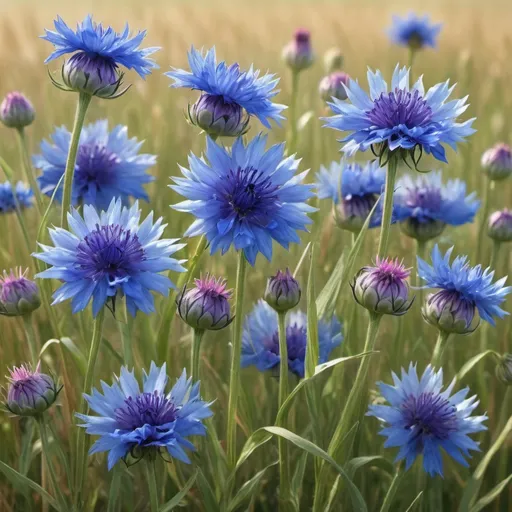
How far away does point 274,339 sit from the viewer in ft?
3.98

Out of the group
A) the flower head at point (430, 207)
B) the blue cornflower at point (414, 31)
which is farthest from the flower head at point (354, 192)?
the blue cornflower at point (414, 31)

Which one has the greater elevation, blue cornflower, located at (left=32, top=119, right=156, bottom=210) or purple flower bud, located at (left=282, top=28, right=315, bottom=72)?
purple flower bud, located at (left=282, top=28, right=315, bottom=72)

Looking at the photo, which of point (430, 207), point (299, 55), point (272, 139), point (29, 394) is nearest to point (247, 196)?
point (29, 394)

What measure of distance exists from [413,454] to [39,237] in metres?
0.55

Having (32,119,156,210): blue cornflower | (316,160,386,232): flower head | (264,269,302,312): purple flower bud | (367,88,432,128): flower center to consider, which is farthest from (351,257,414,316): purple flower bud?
(32,119,156,210): blue cornflower

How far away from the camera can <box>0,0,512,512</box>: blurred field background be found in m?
1.17

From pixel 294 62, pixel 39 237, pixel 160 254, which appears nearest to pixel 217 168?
pixel 160 254

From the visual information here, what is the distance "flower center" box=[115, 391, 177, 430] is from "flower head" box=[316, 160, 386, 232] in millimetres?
465

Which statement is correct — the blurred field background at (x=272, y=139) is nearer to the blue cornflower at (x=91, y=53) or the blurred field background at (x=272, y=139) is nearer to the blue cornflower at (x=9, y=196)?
the blue cornflower at (x=9, y=196)

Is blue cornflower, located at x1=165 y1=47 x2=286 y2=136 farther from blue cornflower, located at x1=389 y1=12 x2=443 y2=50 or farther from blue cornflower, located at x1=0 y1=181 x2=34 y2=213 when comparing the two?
blue cornflower, located at x1=389 y1=12 x2=443 y2=50

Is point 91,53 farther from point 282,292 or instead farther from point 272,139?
point 272,139

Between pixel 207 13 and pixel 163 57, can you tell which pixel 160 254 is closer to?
pixel 163 57

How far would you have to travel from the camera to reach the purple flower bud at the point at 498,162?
1.50m

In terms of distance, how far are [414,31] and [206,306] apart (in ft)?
5.79
